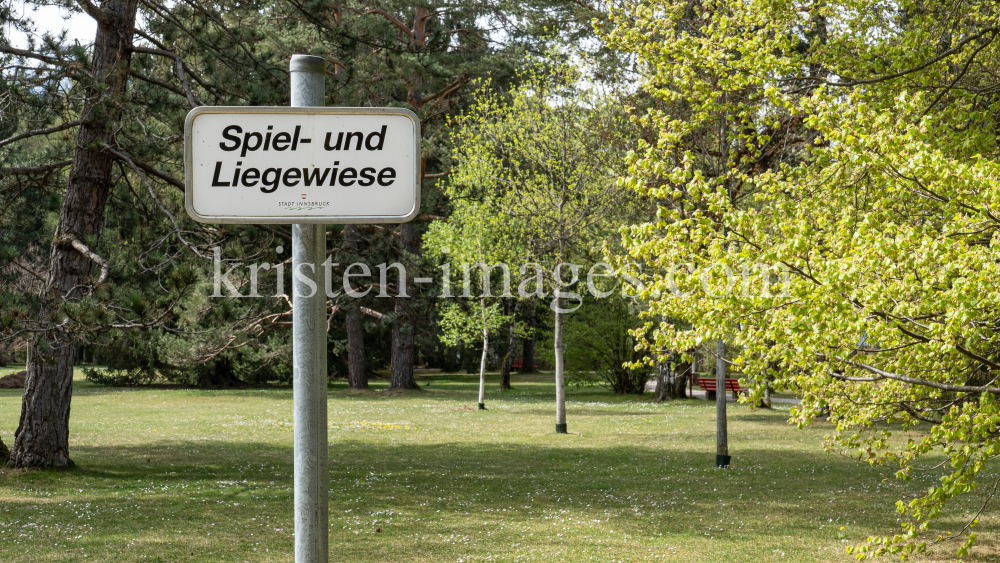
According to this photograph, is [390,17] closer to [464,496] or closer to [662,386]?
[662,386]

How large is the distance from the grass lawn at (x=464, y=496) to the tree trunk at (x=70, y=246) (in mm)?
499

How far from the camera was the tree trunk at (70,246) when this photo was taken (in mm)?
10750

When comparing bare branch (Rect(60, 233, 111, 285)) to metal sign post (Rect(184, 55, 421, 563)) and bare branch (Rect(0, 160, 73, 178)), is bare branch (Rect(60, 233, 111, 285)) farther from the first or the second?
metal sign post (Rect(184, 55, 421, 563))

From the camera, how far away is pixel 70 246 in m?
10.7

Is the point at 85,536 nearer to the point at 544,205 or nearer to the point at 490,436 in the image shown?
the point at 490,436

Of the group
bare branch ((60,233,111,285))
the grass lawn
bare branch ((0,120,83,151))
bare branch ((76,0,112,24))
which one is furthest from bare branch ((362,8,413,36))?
bare branch ((60,233,111,285))

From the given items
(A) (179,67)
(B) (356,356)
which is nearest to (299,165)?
(A) (179,67)

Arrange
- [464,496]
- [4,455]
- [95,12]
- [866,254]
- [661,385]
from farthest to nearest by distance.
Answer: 1. [661,385]
2. [4,455]
3. [95,12]
4. [464,496]
5. [866,254]

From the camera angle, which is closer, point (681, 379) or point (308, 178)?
point (308, 178)

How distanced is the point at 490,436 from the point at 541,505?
24.6ft

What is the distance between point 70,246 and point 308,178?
33.4 feet

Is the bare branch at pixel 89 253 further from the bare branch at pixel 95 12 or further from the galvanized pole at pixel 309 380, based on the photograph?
the galvanized pole at pixel 309 380

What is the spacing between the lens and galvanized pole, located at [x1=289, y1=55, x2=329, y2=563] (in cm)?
184

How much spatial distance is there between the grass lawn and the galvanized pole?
5.29 metres
